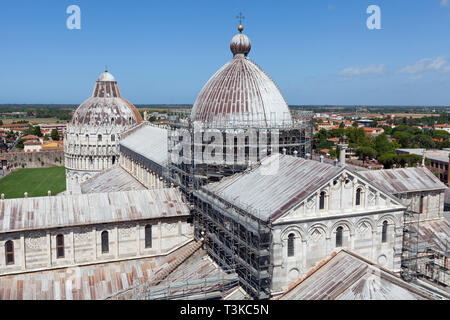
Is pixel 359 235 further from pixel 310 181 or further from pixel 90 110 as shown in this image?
pixel 90 110

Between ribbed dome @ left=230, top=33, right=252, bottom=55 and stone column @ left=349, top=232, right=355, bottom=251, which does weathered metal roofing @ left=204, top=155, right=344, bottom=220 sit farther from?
ribbed dome @ left=230, top=33, right=252, bottom=55

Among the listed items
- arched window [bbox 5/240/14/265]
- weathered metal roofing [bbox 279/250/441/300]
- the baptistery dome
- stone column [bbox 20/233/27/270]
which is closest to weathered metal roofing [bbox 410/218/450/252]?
weathered metal roofing [bbox 279/250/441/300]

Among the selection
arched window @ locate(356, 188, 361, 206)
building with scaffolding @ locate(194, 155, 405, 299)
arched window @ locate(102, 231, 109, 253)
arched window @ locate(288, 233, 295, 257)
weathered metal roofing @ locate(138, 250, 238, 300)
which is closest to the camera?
building with scaffolding @ locate(194, 155, 405, 299)

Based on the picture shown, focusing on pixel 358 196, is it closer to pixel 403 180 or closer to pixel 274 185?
pixel 274 185

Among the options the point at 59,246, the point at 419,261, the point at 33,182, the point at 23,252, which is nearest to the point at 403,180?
the point at 419,261

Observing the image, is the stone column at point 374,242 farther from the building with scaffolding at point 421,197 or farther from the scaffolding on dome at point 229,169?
the building with scaffolding at point 421,197
